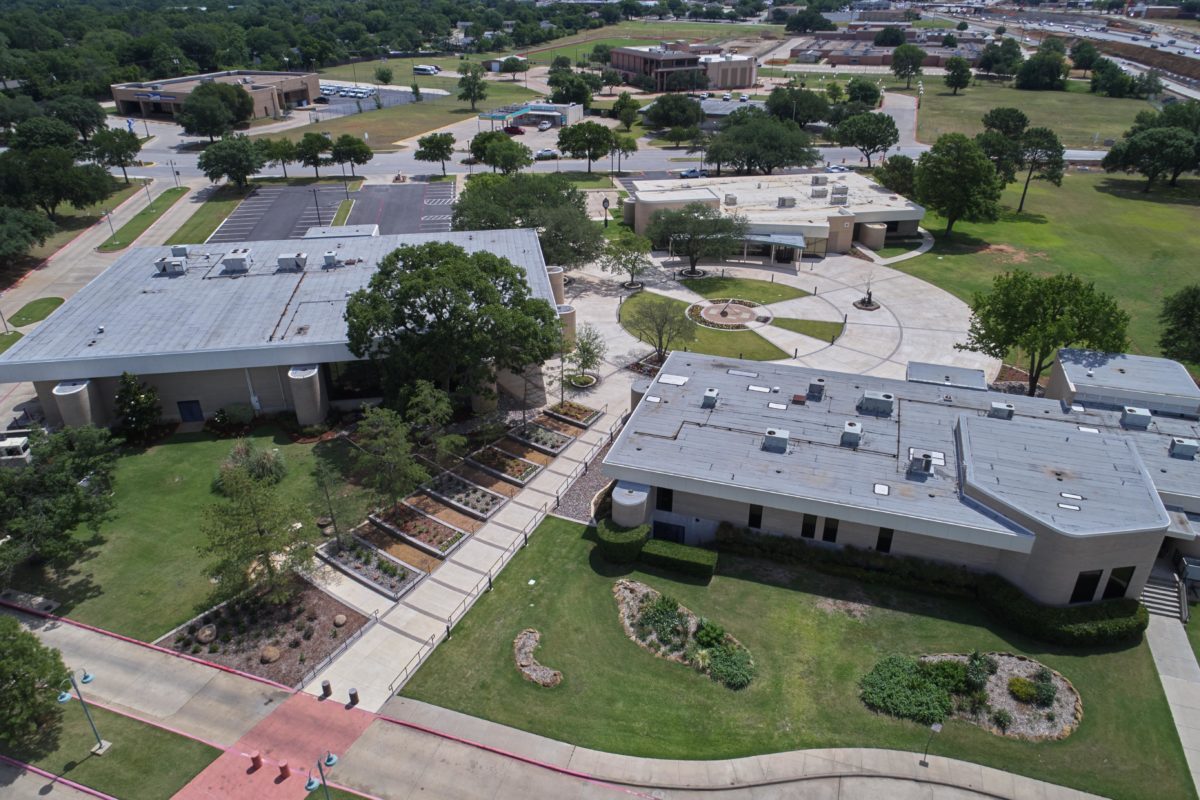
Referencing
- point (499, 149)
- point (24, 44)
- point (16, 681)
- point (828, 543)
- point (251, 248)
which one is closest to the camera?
point (16, 681)

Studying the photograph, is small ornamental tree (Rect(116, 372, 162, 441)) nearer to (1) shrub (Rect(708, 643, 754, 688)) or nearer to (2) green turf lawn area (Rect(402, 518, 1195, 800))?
(2) green turf lawn area (Rect(402, 518, 1195, 800))

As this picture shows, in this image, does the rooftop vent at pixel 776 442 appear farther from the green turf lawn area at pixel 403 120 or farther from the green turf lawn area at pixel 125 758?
the green turf lawn area at pixel 403 120

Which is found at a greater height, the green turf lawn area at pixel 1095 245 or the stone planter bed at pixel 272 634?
the green turf lawn area at pixel 1095 245

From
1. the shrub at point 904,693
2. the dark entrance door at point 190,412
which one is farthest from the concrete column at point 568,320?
the shrub at point 904,693

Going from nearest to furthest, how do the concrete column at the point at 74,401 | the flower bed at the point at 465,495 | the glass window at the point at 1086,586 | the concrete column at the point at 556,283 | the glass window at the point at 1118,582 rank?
the glass window at the point at 1086,586 < the glass window at the point at 1118,582 < the flower bed at the point at 465,495 < the concrete column at the point at 74,401 < the concrete column at the point at 556,283

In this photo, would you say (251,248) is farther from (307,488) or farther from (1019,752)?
(1019,752)

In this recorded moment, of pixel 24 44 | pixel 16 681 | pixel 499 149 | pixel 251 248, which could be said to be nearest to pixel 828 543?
pixel 16 681

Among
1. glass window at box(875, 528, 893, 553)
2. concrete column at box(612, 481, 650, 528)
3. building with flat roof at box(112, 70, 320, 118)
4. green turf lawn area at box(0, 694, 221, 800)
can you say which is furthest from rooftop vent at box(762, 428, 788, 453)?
building with flat roof at box(112, 70, 320, 118)

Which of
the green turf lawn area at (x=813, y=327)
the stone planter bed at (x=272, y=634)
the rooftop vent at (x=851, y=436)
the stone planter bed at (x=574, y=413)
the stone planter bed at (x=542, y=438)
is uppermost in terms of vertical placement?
the rooftop vent at (x=851, y=436)
